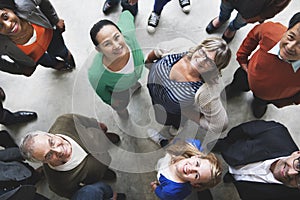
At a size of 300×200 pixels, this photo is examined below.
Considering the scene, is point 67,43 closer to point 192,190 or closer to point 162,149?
point 162,149

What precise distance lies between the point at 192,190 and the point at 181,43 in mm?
766

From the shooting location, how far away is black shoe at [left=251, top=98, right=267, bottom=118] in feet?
7.64

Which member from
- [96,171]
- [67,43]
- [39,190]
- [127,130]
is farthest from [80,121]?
[67,43]

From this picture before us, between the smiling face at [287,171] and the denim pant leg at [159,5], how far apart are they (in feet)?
4.50

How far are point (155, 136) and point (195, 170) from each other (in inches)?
25.6

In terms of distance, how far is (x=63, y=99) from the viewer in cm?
254

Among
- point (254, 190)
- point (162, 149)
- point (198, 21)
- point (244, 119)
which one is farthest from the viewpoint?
point (198, 21)

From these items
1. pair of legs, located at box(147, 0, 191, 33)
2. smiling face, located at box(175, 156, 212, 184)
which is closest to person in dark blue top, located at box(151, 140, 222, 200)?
smiling face, located at box(175, 156, 212, 184)

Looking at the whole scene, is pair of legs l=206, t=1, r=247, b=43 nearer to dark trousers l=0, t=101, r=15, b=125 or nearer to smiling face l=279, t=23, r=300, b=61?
smiling face l=279, t=23, r=300, b=61

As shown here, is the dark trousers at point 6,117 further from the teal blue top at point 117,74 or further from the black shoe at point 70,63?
the teal blue top at point 117,74

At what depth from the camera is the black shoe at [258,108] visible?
7.64 ft

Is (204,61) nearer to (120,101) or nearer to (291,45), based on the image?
(291,45)

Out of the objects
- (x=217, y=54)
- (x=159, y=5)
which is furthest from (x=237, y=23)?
(x=217, y=54)

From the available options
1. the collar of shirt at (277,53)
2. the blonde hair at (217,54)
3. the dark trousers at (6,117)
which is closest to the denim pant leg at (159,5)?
the blonde hair at (217,54)
